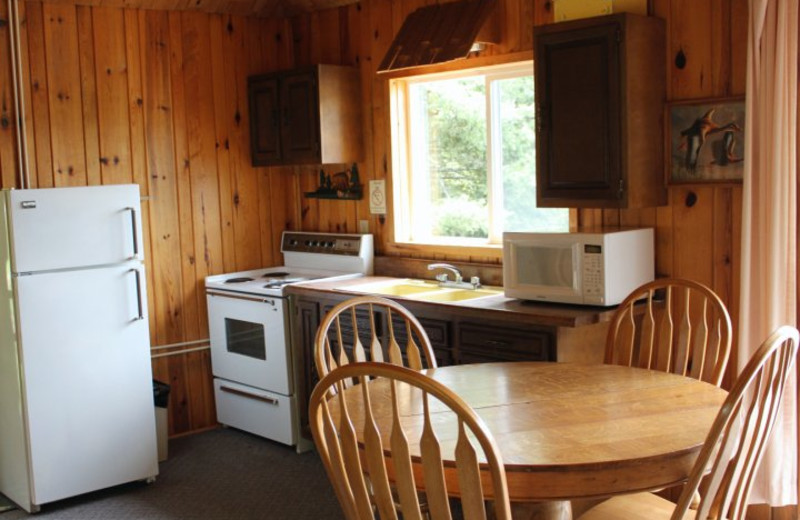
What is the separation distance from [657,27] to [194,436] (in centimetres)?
320

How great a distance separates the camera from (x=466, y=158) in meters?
4.73

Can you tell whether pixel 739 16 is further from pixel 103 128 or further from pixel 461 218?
pixel 103 128

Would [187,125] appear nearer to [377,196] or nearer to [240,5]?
[240,5]

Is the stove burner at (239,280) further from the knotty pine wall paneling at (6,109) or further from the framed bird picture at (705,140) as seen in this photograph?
the framed bird picture at (705,140)

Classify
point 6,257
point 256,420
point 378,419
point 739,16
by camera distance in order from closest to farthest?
point 378,419, point 739,16, point 6,257, point 256,420

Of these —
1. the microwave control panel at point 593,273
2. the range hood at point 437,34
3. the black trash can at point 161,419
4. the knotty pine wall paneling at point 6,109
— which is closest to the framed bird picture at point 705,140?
the microwave control panel at point 593,273

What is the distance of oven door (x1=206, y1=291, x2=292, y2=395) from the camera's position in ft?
15.7

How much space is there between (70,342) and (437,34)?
215 centimetres

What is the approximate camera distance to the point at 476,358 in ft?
12.7

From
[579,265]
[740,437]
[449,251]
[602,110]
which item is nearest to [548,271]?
[579,265]

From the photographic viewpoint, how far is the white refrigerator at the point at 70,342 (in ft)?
13.6

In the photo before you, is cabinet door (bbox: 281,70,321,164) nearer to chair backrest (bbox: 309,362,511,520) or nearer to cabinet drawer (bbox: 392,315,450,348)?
cabinet drawer (bbox: 392,315,450,348)

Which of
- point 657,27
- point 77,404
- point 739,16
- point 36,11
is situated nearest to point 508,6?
point 657,27

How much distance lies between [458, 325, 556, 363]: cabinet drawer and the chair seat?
3.30 ft
